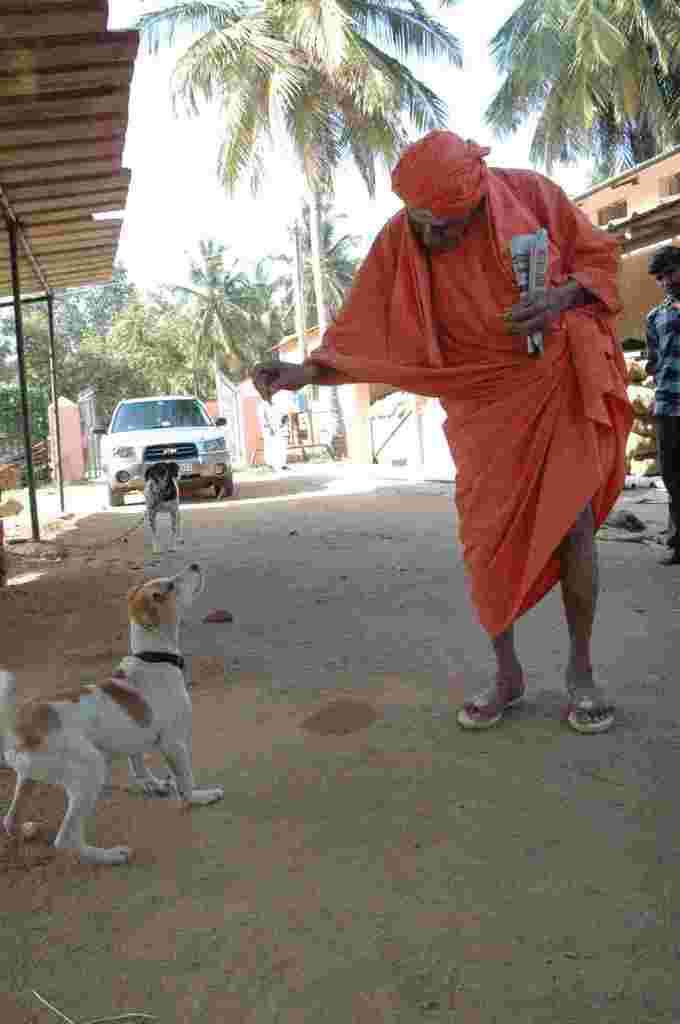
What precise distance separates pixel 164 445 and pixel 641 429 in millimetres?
7137

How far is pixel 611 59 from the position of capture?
794 inches

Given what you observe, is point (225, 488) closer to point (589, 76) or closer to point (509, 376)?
point (509, 376)

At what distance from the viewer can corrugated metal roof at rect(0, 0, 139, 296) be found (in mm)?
4395

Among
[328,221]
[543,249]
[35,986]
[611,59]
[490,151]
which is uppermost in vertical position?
[328,221]

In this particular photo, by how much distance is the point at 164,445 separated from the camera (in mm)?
13445

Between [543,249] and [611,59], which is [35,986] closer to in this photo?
[543,249]

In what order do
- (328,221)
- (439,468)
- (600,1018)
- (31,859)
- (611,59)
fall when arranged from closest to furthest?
(600,1018)
(31,859)
(439,468)
(611,59)
(328,221)

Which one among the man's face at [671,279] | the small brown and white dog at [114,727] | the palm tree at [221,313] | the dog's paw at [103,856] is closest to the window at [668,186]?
the man's face at [671,279]

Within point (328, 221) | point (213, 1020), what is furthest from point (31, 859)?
point (328, 221)

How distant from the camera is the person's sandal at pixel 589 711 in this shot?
9.18 feet

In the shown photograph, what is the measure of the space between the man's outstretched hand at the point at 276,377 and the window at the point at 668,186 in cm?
1368

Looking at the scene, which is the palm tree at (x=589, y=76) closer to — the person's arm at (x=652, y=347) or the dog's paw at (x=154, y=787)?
the person's arm at (x=652, y=347)

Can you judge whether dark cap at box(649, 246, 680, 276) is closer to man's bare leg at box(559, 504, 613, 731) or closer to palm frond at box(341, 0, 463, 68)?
man's bare leg at box(559, 504, 613, 731)

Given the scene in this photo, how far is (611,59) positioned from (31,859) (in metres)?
22.6
